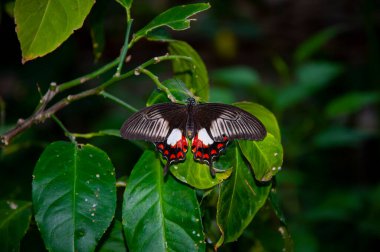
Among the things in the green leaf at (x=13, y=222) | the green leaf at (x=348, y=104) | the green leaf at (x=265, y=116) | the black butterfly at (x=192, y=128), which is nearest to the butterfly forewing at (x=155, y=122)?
the black butterfly at (x=192, y=128)

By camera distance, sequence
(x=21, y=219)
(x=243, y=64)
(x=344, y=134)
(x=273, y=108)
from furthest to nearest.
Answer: (x=243, y=64) → (x=344, y=134) → (x=273, y=108) → (x=21, y=219)

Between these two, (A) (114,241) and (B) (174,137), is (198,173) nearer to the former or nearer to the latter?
(B) (174,137)

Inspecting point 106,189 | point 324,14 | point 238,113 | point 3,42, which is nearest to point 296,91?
point 238,113

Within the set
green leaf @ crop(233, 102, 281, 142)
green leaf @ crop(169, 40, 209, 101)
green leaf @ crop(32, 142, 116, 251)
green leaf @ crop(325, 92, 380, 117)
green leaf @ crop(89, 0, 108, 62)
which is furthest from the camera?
green leaf @ crop(325, 92, 380, 117)

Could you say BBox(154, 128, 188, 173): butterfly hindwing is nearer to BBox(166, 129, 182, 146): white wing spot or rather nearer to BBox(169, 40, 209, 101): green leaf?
BBox(166, 129, 182, 146): white wing spot

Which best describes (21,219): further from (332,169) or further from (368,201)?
(332,169)

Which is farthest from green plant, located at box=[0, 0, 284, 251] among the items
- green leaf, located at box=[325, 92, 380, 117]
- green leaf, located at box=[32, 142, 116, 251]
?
green leaf, located at box=[325, 92, 380, 117]
